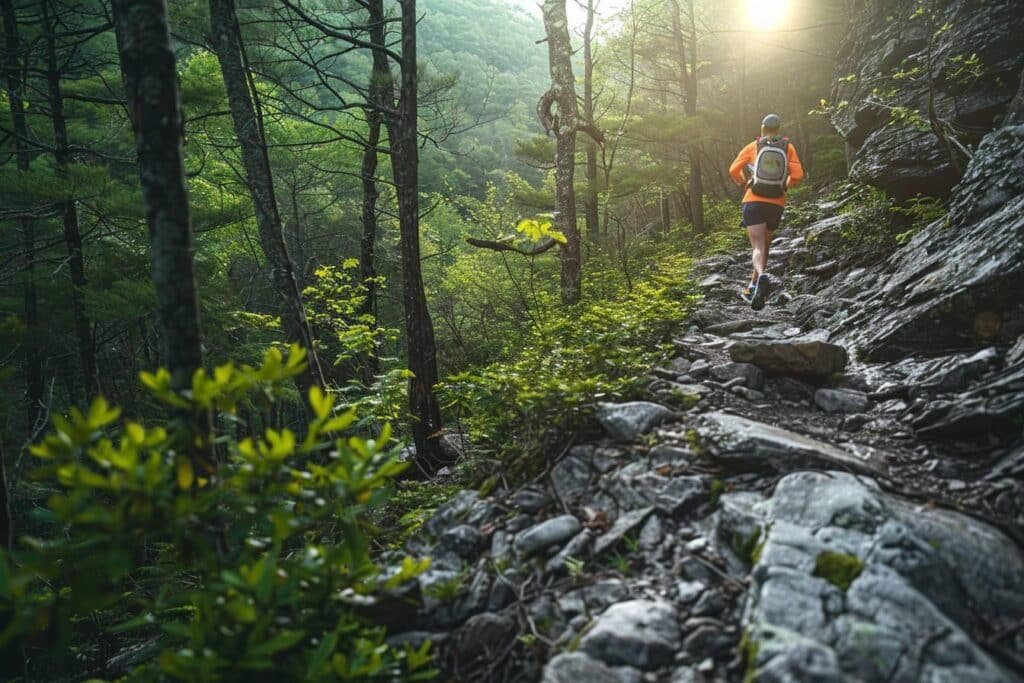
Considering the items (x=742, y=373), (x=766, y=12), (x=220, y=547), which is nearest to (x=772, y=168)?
(x=742, y=373)

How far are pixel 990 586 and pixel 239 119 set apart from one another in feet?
20.9

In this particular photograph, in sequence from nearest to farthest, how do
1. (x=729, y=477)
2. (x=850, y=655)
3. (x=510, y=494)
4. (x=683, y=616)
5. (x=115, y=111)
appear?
(x=850, y=655)
(x=683, y=616)
(x=729, y=477)
(x=510, y=494)
(x=115, y=111)

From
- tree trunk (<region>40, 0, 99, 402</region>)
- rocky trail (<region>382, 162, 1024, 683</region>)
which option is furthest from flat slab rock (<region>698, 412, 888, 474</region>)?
tree trunk (<region>40, 0, 99, 402</region>)

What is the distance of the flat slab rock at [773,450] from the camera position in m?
2.96

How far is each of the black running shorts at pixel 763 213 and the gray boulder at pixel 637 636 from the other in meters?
6.34

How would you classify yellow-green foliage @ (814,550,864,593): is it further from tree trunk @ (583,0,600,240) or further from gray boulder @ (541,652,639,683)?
tree trunk @ (583,0,600,240)

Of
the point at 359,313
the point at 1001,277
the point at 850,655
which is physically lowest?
the point at 850,655

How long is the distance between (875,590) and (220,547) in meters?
2.76

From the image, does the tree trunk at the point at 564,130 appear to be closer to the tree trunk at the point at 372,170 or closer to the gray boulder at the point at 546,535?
the tree trunk at the point at 372,170

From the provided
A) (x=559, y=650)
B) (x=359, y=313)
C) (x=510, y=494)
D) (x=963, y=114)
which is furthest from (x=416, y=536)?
(x=963, y=114)

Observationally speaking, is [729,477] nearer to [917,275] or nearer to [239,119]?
[917,275]

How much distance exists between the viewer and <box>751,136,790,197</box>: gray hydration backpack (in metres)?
7.09

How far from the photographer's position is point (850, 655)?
1.81m

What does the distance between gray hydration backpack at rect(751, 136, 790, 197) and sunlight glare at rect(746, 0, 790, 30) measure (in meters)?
18.9
